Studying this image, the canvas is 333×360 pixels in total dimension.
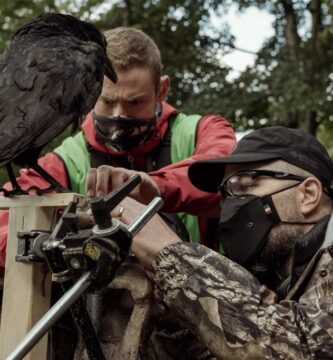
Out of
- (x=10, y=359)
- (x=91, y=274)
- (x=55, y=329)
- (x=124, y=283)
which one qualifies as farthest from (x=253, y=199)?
(x=10, y=359)

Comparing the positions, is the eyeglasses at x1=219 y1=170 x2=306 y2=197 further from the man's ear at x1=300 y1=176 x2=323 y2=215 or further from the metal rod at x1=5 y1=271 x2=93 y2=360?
the metal rod at x1=5 y1=271 x2=93 y2=360

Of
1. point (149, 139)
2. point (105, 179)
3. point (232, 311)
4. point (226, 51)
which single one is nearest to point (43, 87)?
point (105, 179)

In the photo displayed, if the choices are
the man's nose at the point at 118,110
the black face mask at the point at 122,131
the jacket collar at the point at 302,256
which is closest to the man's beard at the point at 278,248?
the jacket collar at the point at 302,256

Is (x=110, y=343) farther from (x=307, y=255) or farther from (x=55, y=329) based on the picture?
(x=307, y=255)

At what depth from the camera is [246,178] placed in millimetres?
3297

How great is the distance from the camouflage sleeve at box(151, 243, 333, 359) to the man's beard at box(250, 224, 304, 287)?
455 millimetres

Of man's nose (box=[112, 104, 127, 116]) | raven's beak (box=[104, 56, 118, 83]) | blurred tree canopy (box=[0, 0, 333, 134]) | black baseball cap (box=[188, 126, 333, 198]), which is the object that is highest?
raven's beak (box=[104, 56, 118, 83])

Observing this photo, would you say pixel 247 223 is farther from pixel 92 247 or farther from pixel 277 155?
pixel 92 247

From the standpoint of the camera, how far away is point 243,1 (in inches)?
631

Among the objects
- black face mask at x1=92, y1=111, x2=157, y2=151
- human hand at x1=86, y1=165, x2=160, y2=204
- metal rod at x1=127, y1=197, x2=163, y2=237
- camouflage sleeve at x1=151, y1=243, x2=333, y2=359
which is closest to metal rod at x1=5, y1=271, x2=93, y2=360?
metal rod at x1=127, y1=197, x2=163, y2=237

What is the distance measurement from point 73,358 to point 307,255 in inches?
39.5

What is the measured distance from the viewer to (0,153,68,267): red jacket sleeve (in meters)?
3.28

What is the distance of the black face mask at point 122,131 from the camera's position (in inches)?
157

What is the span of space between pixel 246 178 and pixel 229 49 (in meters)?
13.3
